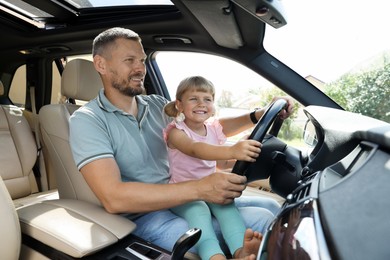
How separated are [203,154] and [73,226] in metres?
0.53

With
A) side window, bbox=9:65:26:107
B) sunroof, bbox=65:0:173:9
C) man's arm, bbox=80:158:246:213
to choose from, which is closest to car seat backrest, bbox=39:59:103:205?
man's arm, bbox=80:158:246:213

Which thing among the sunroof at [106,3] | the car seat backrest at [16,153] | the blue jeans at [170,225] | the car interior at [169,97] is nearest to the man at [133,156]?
the blue jeans at [170,225]

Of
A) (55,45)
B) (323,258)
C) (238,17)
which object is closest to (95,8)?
(55,45)

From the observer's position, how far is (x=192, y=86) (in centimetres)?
155

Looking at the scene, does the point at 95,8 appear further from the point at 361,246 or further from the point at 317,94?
the point at 361,246

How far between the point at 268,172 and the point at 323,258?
0.95 m

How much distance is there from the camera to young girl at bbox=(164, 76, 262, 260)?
1128mm

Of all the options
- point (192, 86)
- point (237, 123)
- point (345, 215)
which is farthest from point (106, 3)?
point (345, 215)

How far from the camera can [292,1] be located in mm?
1769

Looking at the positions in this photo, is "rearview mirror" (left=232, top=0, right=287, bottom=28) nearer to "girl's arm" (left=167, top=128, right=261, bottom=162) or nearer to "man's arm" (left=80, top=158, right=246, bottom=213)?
"girl's arm" (left=167, top=128, right=261, bottom=162)

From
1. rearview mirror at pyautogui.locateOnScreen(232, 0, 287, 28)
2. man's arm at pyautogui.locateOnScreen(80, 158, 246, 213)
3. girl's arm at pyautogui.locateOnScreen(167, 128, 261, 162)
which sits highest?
rearview mirror at pyautogui.locateOnScreen(232, 0, 287, 28)

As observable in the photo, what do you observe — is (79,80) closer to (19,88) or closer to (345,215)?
(19,88)

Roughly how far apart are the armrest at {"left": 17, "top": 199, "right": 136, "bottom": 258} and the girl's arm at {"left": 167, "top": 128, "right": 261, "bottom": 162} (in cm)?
38

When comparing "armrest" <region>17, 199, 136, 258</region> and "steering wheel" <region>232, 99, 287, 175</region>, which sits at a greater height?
"steering wheel" <region>232, 99, 287, 175</region>
